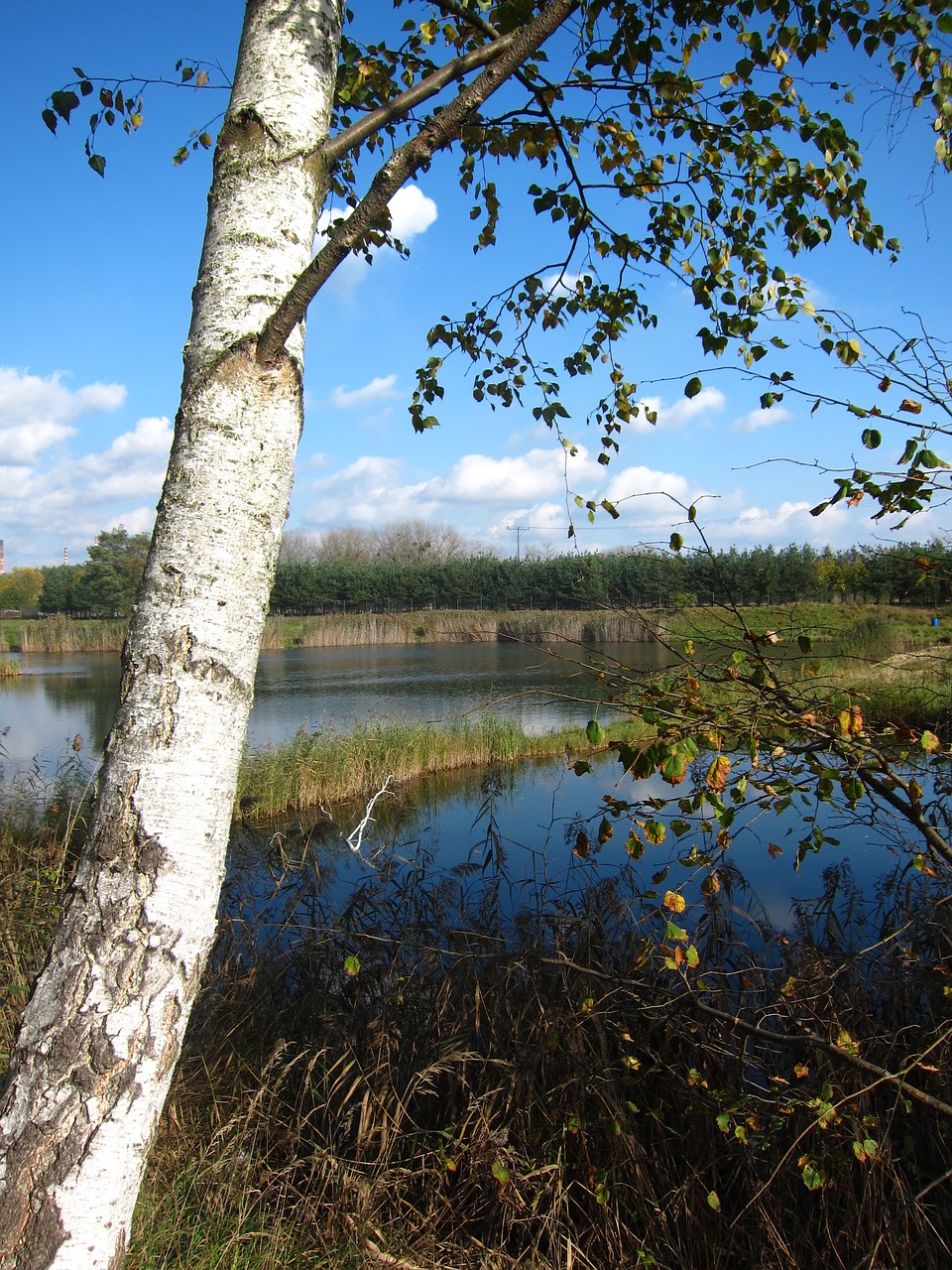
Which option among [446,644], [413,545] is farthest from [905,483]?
[413,545]

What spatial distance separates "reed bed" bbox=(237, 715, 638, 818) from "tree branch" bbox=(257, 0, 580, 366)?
8156 millimetres

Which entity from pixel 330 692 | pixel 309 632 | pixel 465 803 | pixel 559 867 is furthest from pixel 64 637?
pixel 559 867

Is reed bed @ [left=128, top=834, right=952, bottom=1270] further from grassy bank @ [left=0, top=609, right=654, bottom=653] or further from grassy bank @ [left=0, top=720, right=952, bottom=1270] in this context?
grassy bank @ [left=0, top=609, right=654, bottom=653]

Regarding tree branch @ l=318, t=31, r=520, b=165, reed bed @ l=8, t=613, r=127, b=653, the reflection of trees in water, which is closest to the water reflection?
the reflection of trees in water

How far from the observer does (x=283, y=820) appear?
394 inches

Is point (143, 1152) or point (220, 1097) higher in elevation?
point (143, 1152)

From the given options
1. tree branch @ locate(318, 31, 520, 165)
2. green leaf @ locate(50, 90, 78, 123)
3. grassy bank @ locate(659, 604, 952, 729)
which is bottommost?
grassy bank @ locate(659, 604, 952, 729)

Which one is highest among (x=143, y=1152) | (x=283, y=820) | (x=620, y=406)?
(x=620, y=406)

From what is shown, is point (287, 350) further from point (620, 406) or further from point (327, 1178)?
point (327, 1178)

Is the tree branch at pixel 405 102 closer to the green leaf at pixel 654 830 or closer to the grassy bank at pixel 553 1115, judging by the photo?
the green leaf at pixel 654 830

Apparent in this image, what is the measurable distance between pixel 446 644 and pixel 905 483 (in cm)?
3802

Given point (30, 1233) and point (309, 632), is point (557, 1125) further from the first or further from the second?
point (309, 632)

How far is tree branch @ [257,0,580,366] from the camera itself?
134cm

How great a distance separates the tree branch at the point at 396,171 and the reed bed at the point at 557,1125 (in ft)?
6.75
